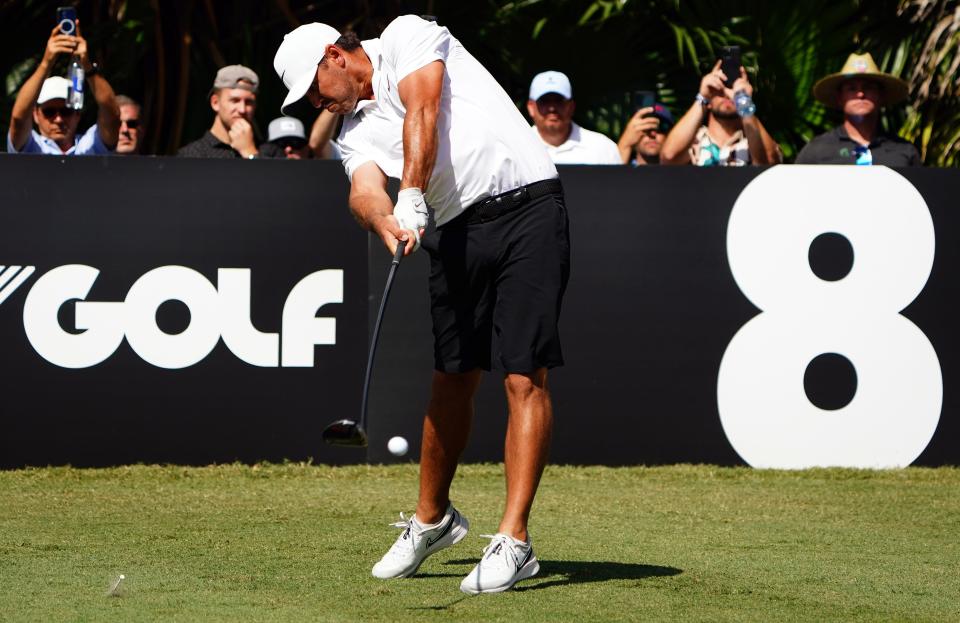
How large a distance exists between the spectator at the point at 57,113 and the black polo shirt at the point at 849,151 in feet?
12.4

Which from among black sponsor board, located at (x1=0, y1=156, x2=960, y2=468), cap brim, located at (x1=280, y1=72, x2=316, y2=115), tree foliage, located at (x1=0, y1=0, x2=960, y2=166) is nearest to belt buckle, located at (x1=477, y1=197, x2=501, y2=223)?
cap brim, located at (x1=280, y1=72, x2=316, y2=115)

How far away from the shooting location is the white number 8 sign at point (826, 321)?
7344mm

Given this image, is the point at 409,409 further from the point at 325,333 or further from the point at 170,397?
the point at 170,397

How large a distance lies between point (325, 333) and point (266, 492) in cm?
98

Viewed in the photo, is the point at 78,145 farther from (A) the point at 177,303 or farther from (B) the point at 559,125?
(B) the point at 559,125

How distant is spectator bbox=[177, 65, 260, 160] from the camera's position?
8250 millimetres

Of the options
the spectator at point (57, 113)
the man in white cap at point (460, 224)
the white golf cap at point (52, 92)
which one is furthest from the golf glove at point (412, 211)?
the white golf cap at point (52, 92)

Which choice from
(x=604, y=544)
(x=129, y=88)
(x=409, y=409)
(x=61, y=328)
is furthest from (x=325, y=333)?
(x=129, y=88)

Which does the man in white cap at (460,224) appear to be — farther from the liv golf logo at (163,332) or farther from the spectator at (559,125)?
the spectator at (559,125)

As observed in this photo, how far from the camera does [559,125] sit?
27.3ft

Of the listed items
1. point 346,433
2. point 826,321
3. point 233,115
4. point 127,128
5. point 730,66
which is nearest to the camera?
point 346,433

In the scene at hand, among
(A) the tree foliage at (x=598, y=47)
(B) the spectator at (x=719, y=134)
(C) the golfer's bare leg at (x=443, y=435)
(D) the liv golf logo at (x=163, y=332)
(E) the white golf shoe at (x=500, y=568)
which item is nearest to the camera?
(E) the white golf shoe at (x=500, y=568)

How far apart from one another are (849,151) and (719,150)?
30.7 inches

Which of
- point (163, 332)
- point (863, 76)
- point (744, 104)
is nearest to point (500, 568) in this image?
point (163, 332)
